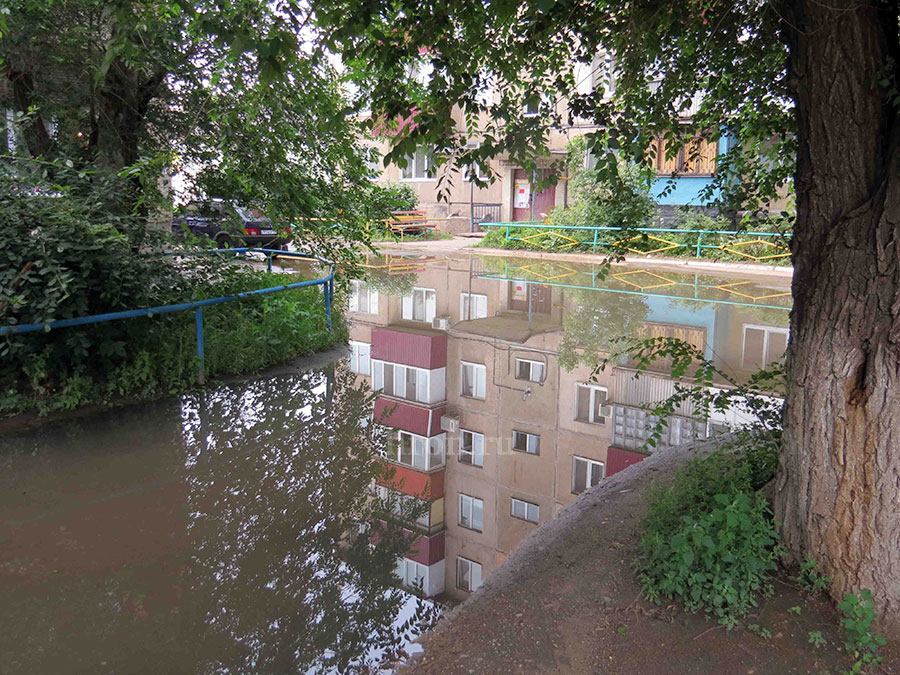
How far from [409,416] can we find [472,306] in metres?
7.45

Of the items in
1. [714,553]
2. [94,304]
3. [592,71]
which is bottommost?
[714,553]

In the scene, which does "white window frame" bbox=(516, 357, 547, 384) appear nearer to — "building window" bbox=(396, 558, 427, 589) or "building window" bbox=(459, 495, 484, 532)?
"building window" bbox=(459, 495, 484, 532)

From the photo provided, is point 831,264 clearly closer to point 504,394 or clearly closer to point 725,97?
point 725,97

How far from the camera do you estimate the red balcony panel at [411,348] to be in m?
10.5

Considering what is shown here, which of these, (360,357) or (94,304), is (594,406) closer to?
(360,357)

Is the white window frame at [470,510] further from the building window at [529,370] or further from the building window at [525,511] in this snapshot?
the building window at [529,370]

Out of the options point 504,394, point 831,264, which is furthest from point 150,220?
point 831,264

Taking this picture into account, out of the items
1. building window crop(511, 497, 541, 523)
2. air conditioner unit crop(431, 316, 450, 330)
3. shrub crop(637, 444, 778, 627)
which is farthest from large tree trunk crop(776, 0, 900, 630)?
air conditioner unit crop(431, 316, 450, 330)

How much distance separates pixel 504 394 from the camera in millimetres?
9102

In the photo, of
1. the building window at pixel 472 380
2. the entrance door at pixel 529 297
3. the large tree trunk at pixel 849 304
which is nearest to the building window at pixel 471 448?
the building window at pixel 472 380

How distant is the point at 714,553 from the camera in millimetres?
3662

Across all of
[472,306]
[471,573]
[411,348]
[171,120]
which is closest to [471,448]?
[471,573]

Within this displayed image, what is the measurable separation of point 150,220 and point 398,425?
3.63 metres

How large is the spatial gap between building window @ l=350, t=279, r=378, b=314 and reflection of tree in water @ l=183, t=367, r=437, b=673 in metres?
6.38
